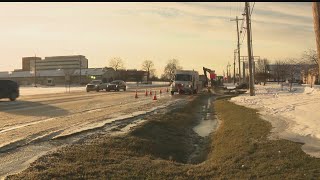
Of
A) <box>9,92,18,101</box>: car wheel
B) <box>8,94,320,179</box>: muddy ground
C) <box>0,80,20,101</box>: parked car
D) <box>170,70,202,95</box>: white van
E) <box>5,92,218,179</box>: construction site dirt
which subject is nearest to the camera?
<box>8,94,320,179</box>: muddy ground

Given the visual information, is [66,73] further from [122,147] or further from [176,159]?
[176,159]

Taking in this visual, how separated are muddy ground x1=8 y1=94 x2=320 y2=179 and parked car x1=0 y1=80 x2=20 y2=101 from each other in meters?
22.0

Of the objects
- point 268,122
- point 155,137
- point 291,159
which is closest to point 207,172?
point 291,159

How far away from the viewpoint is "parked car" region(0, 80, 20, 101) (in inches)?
1330

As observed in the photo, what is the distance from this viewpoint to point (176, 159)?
11.2 metres

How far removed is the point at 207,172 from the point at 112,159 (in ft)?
6.89

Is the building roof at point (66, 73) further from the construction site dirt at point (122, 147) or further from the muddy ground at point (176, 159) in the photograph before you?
the muddy ground at point (176, 159)

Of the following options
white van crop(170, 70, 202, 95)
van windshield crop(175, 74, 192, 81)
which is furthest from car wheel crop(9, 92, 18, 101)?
van windshield crop(175, 74, 192, 81)

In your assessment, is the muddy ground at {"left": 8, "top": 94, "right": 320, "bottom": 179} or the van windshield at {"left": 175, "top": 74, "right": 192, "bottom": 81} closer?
the muddy ground at {"left": 8, "top": 94, "right": 320, "bottom": 179}

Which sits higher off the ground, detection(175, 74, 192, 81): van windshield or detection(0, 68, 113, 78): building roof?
detection(0, 68, 113, 78): building roof

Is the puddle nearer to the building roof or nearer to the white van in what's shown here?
the white van

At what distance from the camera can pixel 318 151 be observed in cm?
1004

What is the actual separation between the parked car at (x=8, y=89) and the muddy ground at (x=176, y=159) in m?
22.0

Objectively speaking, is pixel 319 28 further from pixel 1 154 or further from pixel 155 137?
pixel 1 154
